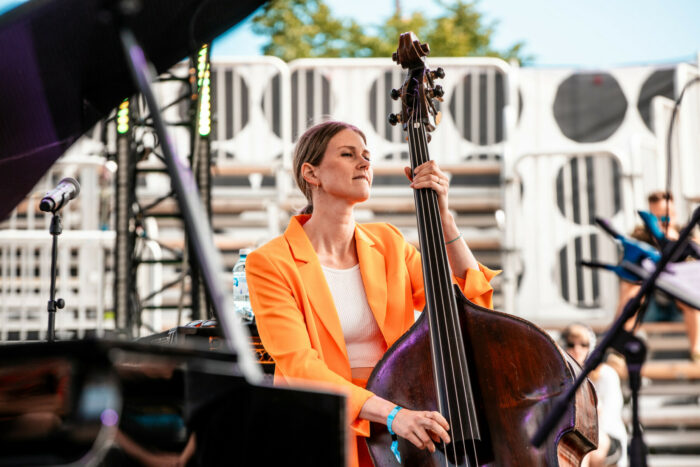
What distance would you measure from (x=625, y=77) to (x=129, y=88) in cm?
702

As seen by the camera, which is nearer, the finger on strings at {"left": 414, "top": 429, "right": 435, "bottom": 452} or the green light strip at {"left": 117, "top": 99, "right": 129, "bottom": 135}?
the finger on strings at {"left": 414, "top": 429, "right": 435, "bottom": 452}

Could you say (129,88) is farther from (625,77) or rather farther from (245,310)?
(625,77)

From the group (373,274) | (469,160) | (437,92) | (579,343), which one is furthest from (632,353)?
(469,160)

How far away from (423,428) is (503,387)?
242 mm

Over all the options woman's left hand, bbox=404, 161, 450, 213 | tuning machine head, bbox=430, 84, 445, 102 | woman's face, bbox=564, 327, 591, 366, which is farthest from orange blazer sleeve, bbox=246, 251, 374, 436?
woman's face, bbox=564, 327, 591, 366

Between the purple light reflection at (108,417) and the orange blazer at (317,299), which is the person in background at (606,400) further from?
the purple light reflection at (108,417)

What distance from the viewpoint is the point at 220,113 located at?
8305 millimetres

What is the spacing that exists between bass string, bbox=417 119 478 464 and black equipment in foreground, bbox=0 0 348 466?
75 cm

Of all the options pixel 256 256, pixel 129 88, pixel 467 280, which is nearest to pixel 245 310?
pixel 256 256

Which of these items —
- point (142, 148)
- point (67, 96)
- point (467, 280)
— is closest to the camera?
point (67, 96)

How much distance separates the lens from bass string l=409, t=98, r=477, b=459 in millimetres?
2221

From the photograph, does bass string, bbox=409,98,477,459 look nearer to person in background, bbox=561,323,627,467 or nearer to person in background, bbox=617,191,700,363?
person in background, bbox=561,323,627,467

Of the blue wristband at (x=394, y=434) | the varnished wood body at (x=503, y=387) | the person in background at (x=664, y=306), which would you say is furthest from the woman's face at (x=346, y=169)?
the person in background at (x=664, y=306)

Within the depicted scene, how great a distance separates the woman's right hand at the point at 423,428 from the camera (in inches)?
83.4
